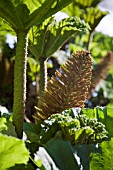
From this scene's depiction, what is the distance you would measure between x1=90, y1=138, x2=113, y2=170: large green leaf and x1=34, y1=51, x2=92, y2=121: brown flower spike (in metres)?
0.10

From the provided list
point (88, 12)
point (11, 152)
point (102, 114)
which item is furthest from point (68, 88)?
point (88, 12)

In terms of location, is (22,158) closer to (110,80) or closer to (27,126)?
(27,126)

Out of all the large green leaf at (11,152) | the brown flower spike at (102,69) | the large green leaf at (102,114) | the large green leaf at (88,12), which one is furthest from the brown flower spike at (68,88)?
the large green leaf at (88,12)

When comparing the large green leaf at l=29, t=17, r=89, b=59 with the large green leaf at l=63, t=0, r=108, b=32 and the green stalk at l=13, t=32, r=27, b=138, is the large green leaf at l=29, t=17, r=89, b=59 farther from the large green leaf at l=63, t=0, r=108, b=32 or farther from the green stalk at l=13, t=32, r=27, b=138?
the large green leaf at l=63, t=0, r=108, b=32

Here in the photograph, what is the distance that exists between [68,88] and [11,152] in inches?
6.5

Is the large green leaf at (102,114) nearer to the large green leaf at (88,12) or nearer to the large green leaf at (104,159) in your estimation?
the large green leaf at (104,159)

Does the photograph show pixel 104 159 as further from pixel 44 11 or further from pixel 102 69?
pixel 102 69

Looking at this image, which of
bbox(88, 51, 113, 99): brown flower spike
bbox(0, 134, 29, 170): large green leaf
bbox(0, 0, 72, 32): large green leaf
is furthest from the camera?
bbox(88, 51, 113, 99): brown flower spike

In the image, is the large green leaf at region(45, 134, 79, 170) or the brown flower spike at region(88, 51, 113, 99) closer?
the large green leaf at region(45, 134, 79, 170)

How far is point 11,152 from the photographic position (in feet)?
1.19

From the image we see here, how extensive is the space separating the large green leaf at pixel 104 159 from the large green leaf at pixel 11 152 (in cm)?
7

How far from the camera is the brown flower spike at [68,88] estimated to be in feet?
1.66

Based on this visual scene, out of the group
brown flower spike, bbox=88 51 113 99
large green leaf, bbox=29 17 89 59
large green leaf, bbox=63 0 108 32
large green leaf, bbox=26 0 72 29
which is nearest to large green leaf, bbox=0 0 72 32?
large green leaf, bbox=26 0 72 29

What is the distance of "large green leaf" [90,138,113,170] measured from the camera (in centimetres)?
41
